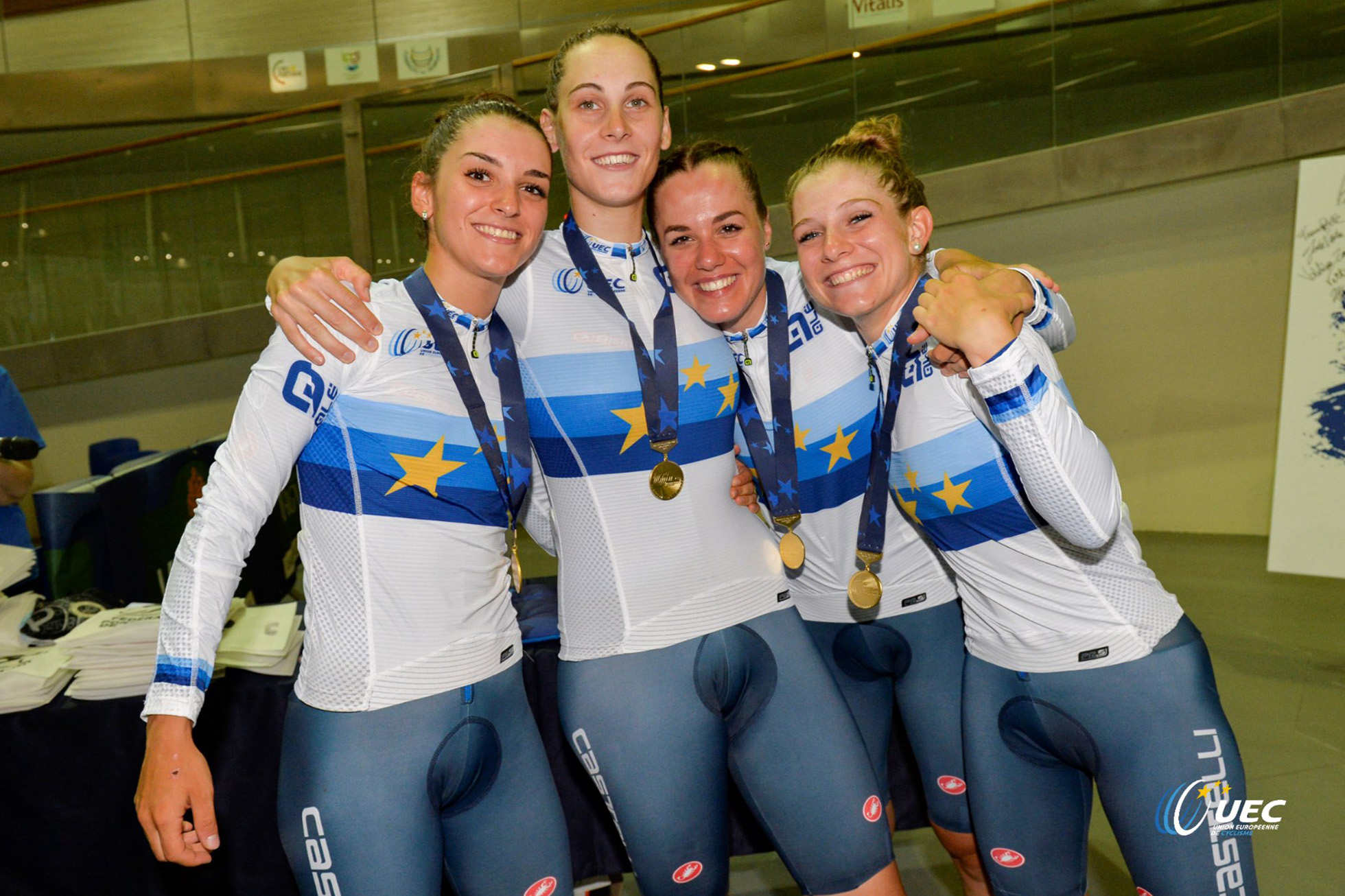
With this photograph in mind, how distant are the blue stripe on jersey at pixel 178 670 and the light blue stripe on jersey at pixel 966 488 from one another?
135 centimetres

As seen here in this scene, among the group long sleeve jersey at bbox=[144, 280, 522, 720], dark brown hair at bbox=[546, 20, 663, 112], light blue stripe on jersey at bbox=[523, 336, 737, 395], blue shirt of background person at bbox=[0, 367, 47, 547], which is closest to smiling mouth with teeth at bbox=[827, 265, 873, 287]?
light blue stripe on jersey at bbox=[523, 336, 737, 395]

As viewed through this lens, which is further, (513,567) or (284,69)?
(284,69)

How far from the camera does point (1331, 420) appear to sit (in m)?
4.29

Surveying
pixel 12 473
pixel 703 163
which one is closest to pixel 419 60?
pixel 12 473

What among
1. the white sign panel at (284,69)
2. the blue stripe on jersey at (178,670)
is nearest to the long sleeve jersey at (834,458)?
the blue stripe on jersey at (178,670)

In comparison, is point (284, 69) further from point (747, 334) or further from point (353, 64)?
point (747, 334)

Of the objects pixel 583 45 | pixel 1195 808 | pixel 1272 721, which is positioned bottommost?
pixel 1272 721

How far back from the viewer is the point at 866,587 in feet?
6.92

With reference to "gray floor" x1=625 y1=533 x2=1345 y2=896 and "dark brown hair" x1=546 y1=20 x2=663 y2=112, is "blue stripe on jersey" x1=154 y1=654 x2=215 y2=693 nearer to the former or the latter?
"dark brown hair" x1=546 y1=20 x2=663 y2=112

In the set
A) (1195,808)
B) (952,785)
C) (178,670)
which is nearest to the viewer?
(178,670)

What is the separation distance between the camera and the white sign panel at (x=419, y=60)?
9781 millimetres

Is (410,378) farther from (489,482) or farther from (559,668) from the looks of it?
(559,668)

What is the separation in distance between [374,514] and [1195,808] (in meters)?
1.55

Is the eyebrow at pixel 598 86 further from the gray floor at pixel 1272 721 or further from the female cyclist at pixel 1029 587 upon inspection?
the gray floor at pixel 1272 721
